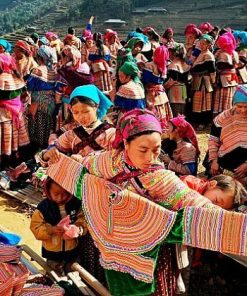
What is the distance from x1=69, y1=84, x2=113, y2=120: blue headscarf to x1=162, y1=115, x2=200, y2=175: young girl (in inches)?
44.1

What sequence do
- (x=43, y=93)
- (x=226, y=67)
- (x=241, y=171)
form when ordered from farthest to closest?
1. (x=226, y=67)
2. (x=43, y=93)
3. (x=241, y=171)

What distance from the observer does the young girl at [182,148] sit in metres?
4.32

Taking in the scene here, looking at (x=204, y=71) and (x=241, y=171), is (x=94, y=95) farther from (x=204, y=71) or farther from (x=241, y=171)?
(x=204, y=71)

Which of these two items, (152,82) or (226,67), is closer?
(152,82)

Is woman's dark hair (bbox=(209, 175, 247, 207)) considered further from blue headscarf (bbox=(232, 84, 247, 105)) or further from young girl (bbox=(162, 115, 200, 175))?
young girl (bbox=(162, 115, 200, 175))

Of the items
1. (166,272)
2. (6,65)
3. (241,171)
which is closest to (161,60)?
(6,65)

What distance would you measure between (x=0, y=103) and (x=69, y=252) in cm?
263

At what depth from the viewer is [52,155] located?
286 cm

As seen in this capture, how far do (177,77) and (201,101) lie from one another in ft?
2.34

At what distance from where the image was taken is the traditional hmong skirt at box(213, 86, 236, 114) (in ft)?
25.2

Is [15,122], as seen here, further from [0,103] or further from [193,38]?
[193,38]

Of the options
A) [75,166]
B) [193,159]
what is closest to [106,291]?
[75,166]

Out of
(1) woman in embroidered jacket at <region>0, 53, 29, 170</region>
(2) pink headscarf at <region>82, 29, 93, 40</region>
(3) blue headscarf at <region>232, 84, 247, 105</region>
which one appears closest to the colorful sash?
(3) blue headscarf at <region>232, 84, 247, 105</region>

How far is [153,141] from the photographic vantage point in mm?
2189
